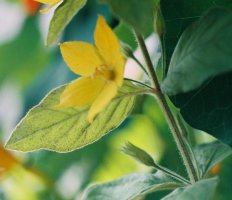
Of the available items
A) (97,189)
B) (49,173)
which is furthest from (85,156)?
(97,189)

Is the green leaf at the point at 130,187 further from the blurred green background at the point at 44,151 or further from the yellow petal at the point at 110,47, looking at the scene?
the blurred green background at the point at 44,151

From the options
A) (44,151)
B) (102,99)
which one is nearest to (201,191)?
(102,99)

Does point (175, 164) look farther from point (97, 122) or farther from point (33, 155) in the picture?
point (97, 122)

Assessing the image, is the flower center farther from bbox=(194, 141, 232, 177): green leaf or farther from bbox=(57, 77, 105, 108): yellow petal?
bbox=(194, 141, 232, 177): green leaf

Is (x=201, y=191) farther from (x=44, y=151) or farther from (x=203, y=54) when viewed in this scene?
(x=44, y=151)

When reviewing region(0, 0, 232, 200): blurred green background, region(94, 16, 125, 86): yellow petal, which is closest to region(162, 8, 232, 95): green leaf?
region(94, 16, 125, 86): yellow petal
